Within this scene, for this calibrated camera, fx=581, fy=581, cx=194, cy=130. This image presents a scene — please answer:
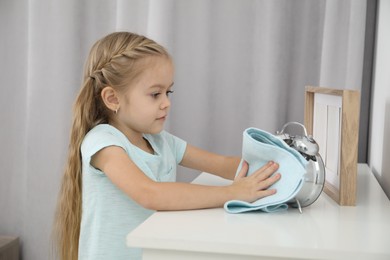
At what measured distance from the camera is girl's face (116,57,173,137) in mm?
1155

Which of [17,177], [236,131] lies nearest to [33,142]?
[17,177]

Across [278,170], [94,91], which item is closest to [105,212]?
[94,91]

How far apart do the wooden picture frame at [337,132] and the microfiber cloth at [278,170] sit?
106 mm

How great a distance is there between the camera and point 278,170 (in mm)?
947

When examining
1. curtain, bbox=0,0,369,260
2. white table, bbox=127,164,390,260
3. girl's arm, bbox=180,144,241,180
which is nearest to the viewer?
white table, bbox=127,164,390,260

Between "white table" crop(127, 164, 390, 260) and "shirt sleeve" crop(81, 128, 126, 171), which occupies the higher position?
"shirt sleeve" crop(81, 128, 126, 171)

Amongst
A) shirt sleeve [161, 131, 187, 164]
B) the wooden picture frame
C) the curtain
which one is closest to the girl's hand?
the wooden picture frame

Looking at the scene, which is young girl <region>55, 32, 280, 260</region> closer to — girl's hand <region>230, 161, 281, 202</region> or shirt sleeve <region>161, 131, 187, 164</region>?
shirt sleeve <region>161, 131, 187, 164</region>

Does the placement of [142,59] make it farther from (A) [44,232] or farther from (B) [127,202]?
(A) [44,232]

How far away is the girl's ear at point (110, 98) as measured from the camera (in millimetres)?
1178

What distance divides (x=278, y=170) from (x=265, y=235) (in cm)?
20

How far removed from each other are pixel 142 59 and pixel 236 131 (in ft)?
2.05

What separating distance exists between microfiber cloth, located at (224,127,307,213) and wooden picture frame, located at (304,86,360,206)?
0.11m

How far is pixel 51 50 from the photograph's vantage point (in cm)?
181
